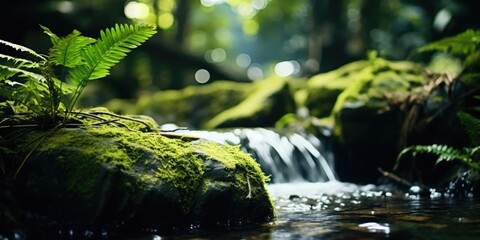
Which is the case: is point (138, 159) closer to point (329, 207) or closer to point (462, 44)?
point (329, 207)

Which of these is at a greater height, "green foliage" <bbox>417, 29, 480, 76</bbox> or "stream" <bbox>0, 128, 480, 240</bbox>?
"green foliage" <bbox>417, 29, 480, 76</bbox>

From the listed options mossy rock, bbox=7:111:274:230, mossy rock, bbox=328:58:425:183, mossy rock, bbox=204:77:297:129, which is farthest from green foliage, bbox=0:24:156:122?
mossy rock, bbox=204:77:297:129

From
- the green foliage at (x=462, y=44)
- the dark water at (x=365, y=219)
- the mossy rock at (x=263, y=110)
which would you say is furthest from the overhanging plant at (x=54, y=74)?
the mossy rock at (x=263, y=110)

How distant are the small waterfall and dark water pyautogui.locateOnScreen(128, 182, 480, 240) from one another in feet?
5.70

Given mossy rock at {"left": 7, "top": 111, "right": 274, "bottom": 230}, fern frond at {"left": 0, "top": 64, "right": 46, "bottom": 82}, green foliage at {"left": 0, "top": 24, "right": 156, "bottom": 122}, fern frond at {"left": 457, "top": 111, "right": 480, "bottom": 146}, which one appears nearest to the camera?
mossy rock at {"left": 7, "top": 111, "right": 274, "bottom": 230}

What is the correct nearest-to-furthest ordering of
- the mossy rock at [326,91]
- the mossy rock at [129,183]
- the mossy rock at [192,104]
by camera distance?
the mossy rock at [129,183] → the mossy rock at [326,91] → the mossy rock at [192,104]

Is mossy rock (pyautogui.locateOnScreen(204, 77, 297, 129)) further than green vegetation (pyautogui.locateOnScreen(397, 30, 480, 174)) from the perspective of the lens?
Yes

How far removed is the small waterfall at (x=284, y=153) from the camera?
7062 mm

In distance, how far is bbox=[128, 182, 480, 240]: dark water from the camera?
2959mm

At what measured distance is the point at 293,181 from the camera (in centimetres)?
695

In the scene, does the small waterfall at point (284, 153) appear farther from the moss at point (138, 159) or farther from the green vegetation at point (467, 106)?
the moss at point (138, 159)

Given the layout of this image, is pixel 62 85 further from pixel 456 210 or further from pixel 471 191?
pixel 471 191

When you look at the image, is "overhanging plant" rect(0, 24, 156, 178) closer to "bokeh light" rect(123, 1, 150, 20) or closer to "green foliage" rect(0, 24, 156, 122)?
"green foliage" rect(0, 24, 156, 122)

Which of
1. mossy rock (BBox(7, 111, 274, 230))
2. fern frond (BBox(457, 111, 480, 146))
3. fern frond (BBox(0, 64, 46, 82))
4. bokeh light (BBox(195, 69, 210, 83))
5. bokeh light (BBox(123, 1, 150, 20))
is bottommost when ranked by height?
mossy rock (BBox(7, 111, 274, 230))
